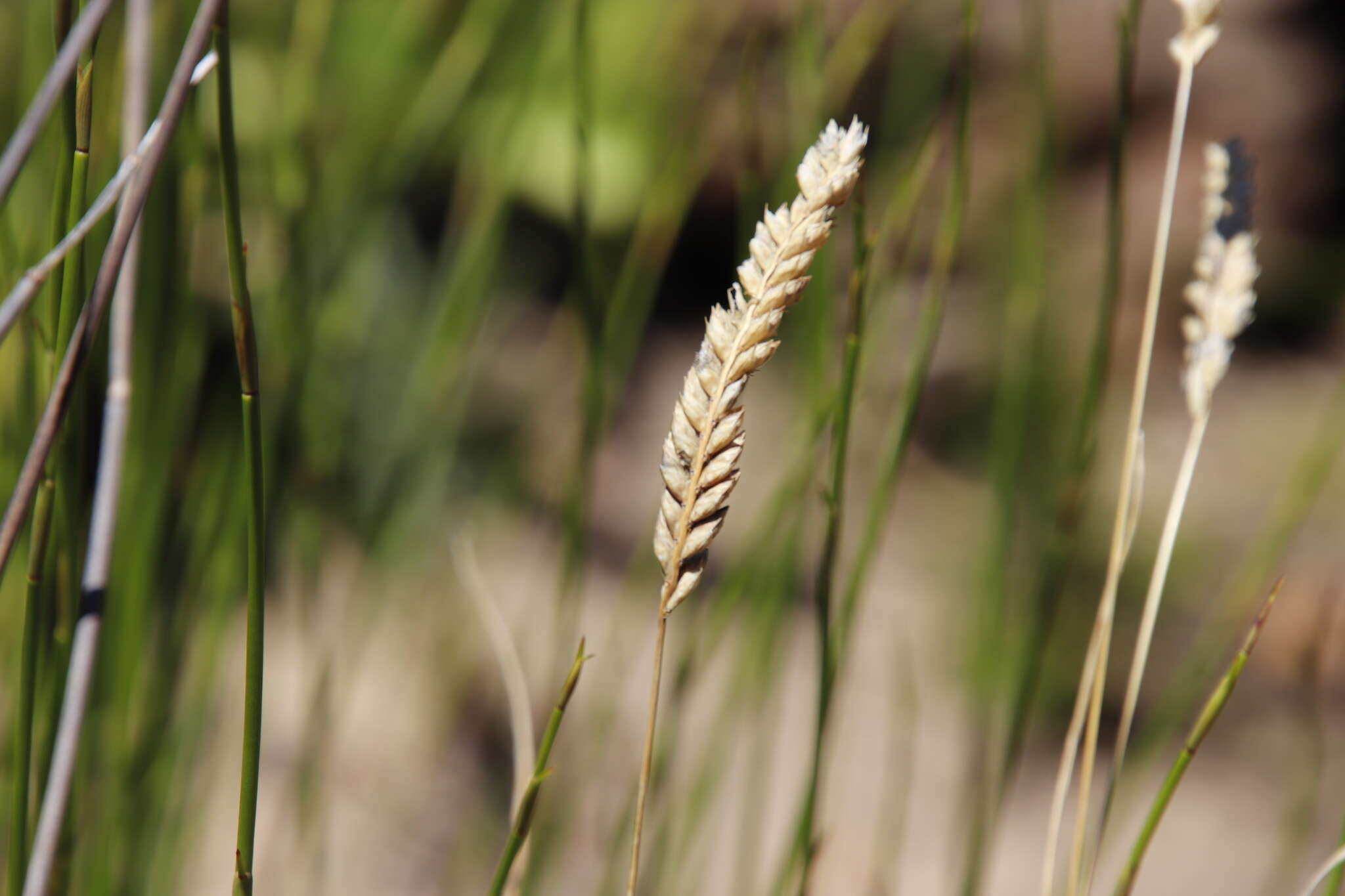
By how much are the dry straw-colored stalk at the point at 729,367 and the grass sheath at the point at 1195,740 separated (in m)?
0.13

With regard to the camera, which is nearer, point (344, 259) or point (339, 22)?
point (344, 259)

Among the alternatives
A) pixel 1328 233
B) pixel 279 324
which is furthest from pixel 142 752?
pixel 1328 233

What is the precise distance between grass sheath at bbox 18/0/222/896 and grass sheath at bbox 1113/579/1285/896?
243 mm

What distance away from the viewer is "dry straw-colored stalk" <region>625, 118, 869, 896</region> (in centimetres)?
18

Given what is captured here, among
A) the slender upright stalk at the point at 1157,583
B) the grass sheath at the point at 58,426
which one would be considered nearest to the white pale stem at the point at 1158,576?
the slender upright stalk at the point at 1157,583

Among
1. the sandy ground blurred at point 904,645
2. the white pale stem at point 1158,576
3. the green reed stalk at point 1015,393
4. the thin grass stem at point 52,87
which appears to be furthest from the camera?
the sandy ground blurred at point 904,645

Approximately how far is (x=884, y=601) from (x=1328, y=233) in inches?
25.8

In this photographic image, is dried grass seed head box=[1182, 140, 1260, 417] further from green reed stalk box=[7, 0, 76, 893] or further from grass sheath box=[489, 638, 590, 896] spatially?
green reed stalk box=[7, 0, 76, 893]

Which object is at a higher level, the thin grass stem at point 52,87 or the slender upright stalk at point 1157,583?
the thin grass stem at point 52,87

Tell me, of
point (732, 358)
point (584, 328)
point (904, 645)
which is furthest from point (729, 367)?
point (904, 645)

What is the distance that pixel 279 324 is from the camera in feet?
1.46

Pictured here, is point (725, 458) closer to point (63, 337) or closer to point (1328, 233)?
point (63, 337)

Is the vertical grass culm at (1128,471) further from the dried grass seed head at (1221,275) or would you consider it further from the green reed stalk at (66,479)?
the green reed stalk at (66,479)

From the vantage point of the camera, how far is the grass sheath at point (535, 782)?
203 mm
